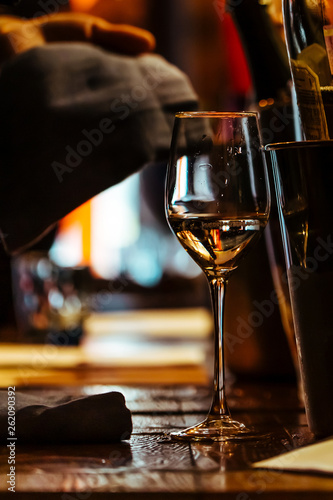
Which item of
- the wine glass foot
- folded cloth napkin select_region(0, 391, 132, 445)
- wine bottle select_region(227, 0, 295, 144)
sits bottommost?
the wine glass foot

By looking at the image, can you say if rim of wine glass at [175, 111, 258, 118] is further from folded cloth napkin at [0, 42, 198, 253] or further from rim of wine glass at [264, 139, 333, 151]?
folded cloth napkin at [0, 42, 198, 253]

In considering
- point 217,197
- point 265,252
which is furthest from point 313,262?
point 265,252

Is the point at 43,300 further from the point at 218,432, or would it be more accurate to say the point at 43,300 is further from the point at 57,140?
the point at 218,432

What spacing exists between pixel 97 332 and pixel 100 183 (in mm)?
1222

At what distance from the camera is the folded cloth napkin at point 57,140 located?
729mm

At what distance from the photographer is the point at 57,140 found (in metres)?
0.73

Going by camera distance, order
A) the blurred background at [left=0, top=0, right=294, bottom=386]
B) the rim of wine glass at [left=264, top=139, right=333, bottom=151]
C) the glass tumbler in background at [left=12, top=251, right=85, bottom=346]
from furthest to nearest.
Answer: the glass tumbler in background at [left=12, top=251, right=85, bottom=346] → the blurred background at [left=0, top=0, right=294, bottom=386] → the rim of wine glass at [left=264, top=139, right=333, bottom=151]

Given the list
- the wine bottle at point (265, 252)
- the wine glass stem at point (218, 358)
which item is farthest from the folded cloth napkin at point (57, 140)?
the wine glass stem at point (218, 358)

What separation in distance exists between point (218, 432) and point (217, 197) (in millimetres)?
152

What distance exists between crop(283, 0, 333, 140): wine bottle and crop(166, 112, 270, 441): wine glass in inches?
1.6

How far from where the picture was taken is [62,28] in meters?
0.82

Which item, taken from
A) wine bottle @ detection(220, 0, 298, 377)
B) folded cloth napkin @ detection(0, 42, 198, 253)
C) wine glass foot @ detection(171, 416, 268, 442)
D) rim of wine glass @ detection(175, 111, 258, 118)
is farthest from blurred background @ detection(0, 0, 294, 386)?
wine glass foot @ detection(171, 416, 268, 442)

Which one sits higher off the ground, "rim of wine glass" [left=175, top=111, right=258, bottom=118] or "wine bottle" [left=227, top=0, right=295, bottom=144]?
"wine bottle" [left=227, top=0, right=295, bottom=144]

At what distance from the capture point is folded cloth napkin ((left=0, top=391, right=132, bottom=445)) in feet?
1.69
